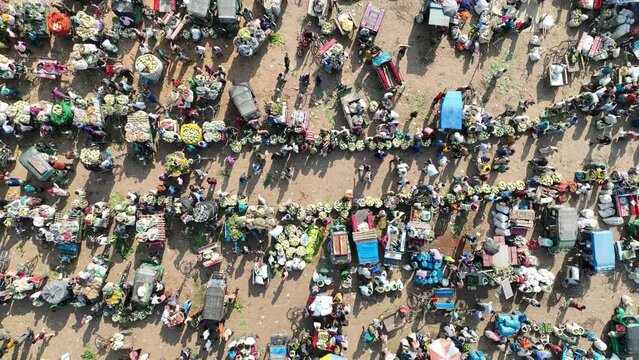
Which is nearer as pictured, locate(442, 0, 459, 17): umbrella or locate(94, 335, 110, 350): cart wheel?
locate(442, 0, 459, 17): umbrella

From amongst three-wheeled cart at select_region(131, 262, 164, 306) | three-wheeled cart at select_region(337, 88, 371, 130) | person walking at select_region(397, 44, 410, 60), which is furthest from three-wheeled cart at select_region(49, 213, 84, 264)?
person walking at select_region(397, 44, 410, 60)

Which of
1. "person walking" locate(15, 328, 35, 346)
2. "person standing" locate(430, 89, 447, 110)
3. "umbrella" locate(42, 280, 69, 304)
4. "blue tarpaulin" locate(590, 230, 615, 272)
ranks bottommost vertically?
"person walking" locate(15, 328, 35, 346)

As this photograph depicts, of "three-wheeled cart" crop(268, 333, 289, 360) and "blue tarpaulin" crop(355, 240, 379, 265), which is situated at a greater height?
"blue tarpaulin" crop(355, 240, 379, 265)

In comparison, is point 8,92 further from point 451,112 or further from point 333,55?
point 451,112

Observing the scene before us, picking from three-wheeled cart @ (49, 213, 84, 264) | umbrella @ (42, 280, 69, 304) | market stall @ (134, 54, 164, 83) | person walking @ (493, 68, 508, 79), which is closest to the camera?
umbrella @ (42, 280, 69, 304)

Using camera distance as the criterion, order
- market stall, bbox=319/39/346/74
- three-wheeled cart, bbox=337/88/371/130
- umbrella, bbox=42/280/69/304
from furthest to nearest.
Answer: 1. three-wheeled cart, bbox=337/88/371/130
2. market stall, bbox=319/39/346/74
3. umbrella, bbox=42/280/69/304

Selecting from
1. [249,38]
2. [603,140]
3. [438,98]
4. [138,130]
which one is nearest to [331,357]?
[438,98]

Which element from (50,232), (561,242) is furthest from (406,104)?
(50,232)

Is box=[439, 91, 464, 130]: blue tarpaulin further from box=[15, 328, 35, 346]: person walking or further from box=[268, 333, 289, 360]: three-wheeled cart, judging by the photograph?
box=[15, 328, 35, 346]: person walking
